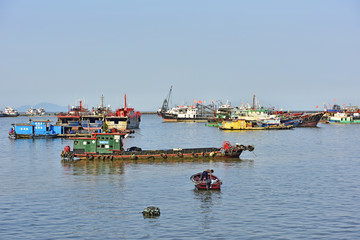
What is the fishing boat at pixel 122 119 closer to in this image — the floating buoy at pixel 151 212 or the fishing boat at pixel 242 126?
the fishing boat at pixel 242 126

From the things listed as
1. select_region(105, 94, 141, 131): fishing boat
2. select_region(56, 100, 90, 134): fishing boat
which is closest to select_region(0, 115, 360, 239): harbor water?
select_region(56, 100, 90, 134): fishing boat

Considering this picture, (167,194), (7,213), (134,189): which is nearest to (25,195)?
(7,213)

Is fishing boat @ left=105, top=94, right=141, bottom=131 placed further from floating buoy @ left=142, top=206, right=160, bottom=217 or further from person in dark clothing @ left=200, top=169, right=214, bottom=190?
floating buoy @ left=142, top=206, right=160, bottom=217

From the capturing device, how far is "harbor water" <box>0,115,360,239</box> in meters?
32.2

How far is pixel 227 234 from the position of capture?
31.5 meters

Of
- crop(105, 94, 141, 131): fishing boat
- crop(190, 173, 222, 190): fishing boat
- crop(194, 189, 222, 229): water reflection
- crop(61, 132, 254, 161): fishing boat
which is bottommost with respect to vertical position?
crop(194, 189, 222, 229): water reflection

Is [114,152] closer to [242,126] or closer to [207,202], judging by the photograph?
[207,202]

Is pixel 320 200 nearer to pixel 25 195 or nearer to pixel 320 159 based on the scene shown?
pixel 25 195

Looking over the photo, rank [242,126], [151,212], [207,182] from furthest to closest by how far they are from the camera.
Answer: [242,126] < [207,182] < [151,212]

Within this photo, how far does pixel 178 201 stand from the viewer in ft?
132

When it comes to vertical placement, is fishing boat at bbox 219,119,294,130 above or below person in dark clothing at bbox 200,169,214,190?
above

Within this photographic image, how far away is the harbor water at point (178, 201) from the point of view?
106 feet

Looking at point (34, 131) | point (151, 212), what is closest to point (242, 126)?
point (34, 131)

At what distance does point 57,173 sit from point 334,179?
32.7 metres
